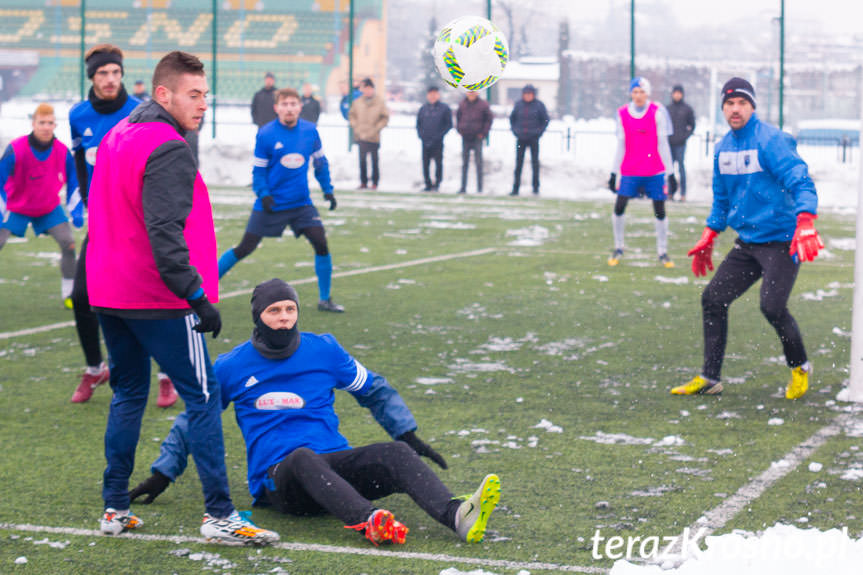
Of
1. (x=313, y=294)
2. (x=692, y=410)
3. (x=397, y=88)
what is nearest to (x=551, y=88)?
(x=397, y=88)

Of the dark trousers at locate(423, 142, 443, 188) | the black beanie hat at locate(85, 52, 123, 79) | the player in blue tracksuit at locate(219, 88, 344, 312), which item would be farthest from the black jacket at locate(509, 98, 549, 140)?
the black beanie hat at locate(85, 52, 123, 79)

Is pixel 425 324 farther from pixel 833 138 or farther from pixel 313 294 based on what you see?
pixel 833 138

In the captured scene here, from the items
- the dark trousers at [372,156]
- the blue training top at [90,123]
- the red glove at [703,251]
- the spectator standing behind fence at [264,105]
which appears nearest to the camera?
the blue training top at [90,123]

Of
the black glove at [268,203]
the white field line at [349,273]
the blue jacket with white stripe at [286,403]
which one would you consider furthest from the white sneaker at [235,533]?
the black glove at [268,203]

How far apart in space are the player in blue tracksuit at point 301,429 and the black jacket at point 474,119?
17.5m

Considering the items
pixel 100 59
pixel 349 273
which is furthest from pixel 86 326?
pixel 349 273

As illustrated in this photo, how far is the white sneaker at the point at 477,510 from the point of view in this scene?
425cm

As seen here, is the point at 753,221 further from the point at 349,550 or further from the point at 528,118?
the point at 528,118

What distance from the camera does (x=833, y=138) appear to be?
2977cm

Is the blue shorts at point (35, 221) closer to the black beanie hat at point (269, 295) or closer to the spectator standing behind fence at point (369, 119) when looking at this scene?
the black beanie hat at point (269, 295)

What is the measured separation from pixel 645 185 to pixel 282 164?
16.0 feet

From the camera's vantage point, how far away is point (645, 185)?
13109 mm

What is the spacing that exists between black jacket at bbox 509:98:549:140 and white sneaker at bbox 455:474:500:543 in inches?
668

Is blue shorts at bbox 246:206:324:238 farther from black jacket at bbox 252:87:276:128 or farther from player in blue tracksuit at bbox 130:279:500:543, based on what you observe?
black jacket at bbox 252:87:276:128
